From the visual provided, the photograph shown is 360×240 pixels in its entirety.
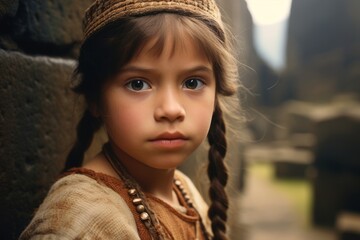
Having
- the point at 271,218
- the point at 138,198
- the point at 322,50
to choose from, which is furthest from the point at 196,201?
the point at 322,50

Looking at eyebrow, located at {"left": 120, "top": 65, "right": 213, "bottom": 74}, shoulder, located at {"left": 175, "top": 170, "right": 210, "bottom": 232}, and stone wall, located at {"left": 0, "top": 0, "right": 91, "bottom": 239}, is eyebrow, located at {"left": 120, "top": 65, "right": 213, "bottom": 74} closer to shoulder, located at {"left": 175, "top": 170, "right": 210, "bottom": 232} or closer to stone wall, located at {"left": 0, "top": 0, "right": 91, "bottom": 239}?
stone wall, located at {"left": 0, "top": 0, "right": 91, "bottom": 239}

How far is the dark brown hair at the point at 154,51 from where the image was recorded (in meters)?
1.35

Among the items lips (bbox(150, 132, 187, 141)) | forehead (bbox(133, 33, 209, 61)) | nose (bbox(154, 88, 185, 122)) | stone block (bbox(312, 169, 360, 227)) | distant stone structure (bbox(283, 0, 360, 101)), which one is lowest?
distant stone structure (bbox(283, 0, 360, 101))

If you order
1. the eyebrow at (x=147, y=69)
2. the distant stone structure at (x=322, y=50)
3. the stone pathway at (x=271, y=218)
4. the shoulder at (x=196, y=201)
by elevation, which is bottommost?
the distant stone structure at (x=322, y=50)

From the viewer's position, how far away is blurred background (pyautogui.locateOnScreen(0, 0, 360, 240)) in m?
1.63

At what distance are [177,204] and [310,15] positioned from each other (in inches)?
1130

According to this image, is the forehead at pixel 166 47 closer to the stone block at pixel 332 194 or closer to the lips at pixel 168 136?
the lips at pixel 168 136

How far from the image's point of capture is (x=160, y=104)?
1.34 m

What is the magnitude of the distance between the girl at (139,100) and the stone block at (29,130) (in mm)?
263

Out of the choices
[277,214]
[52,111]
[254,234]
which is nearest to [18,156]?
[52,111]

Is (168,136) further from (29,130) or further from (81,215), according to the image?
(29,130)

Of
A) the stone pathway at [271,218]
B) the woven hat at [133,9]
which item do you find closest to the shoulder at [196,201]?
the woven hat at [133,9]

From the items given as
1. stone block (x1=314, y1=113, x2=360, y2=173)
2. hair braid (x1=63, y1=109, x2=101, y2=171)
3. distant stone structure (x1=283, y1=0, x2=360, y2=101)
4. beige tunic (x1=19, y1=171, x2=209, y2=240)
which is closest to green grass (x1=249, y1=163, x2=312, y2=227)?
stone block (x1=314, y1=113, x2=360, y2=173)

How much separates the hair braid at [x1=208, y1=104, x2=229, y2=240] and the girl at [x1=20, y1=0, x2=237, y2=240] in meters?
0.25
